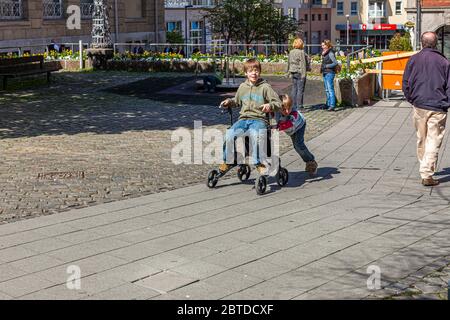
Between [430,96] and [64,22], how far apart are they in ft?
116

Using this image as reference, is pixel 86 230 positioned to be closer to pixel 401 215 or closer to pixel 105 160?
pixel 401 215

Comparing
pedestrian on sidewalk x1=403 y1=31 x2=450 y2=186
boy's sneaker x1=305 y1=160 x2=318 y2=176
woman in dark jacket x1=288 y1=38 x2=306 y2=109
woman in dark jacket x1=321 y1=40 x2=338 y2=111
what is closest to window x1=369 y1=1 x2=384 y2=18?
woman in dark jacket x1=321 y1=40 x2=338 y2=111

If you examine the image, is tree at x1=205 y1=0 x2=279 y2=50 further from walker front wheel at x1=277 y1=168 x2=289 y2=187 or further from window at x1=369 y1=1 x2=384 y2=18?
window at x1=369 y1=1 x2=384 y2=18

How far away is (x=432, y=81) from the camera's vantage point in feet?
33.4

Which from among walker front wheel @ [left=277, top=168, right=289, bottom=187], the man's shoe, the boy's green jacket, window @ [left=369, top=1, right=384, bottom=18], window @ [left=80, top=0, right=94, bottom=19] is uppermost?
window @ [left=369, top=1, right=384, bottom=18]

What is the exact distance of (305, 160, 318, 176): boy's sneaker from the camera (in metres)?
10.9

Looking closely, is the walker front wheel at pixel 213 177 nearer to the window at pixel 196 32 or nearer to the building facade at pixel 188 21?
the building facade at pixel 188 21

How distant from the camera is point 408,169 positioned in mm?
11555

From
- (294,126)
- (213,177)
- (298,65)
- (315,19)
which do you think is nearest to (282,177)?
(294,126)

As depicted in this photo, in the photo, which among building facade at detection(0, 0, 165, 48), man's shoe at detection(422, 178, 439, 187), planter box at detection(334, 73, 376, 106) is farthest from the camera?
building facade at detection(0, 0, 165, 48)

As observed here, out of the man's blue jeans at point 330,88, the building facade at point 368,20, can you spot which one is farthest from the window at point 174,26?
the man's blue jeans at point 330,88

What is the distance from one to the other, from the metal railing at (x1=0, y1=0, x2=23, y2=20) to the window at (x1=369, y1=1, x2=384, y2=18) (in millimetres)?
66486

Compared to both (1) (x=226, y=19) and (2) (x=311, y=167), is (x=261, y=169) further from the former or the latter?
(1) (x=226, y=19)
